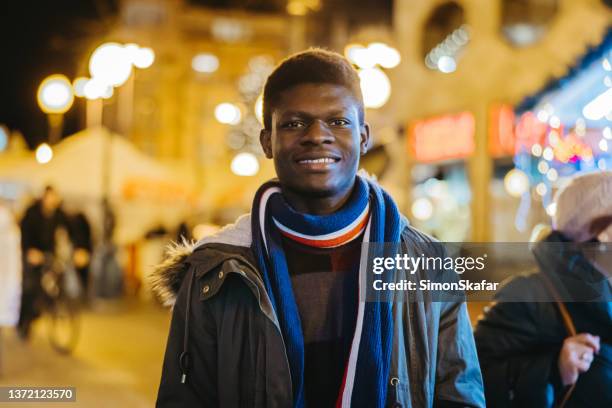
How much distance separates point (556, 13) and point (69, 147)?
10.6 meters

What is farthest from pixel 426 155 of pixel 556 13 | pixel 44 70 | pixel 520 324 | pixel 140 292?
pixel 44 70

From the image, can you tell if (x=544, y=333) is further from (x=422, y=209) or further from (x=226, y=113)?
(x=226, y=113)

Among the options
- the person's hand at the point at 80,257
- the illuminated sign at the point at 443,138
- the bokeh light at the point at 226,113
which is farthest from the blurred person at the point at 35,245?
the bokeh light at the point at 226,113

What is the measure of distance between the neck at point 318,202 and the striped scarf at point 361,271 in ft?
0.07

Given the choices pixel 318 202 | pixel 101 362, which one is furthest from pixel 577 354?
pixel 101 362

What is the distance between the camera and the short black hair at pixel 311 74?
227 cm

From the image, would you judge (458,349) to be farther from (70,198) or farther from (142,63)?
(70,198)

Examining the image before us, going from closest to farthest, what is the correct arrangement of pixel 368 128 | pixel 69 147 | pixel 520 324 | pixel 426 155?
pixel 368 128 < pixel 520 324 < pixel 69 147 < pixel 426 155

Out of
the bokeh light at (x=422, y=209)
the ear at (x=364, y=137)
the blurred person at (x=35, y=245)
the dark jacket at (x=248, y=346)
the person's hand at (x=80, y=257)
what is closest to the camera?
Answer: the dark jacket at (x=248, y=346)

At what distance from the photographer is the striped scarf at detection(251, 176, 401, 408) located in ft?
7.10

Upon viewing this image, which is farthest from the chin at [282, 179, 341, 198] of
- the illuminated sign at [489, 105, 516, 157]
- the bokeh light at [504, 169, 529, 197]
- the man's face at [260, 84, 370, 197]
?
the illuminated sign at [489, 105, 516, 157]

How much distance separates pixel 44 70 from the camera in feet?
112

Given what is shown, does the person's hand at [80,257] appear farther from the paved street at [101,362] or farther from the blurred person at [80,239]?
the paved street at [101,362]

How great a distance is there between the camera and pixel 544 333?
3053 millimetres
